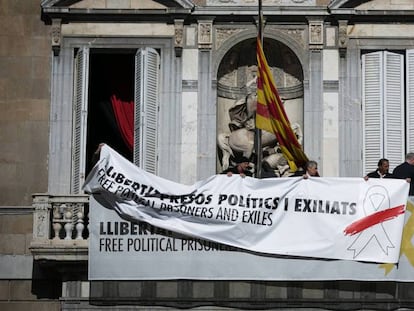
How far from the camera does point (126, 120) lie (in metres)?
25.5

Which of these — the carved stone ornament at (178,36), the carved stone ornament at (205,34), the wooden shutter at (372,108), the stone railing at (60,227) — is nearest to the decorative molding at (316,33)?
the wooden shutter at (372,108)

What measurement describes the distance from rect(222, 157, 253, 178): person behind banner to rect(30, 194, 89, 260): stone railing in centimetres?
265

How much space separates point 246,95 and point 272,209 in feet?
11.4

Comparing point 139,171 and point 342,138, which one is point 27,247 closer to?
point 139,171

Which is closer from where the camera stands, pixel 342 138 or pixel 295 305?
pixel 295 305

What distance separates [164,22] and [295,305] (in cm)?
586

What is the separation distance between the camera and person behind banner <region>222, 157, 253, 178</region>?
2348 cm

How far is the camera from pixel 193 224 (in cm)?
2275

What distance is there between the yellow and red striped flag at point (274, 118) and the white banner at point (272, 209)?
1027mm

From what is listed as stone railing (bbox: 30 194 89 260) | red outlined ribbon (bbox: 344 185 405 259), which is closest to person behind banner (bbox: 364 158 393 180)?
red outlined ribbon (bbox: 344 185 405 259)

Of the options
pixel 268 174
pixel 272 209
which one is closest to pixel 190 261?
pixel 272 209

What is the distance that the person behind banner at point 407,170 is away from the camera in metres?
23.2

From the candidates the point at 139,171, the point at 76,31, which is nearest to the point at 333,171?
the point at 139,171

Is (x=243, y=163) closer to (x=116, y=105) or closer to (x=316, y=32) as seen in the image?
(x=316, y=32)
